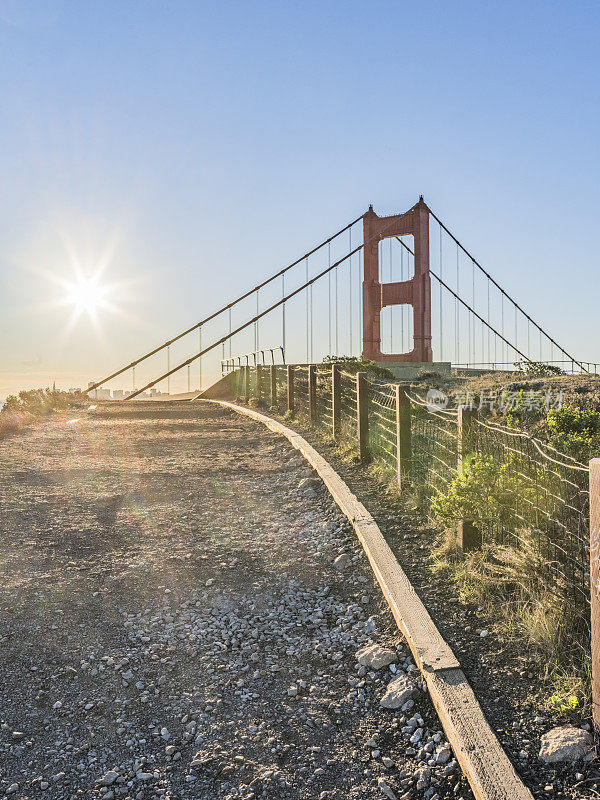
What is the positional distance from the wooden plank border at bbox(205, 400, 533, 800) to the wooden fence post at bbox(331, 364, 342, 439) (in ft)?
18.0

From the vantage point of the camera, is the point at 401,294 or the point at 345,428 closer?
the point at 345,428

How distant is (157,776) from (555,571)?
7.84 feet

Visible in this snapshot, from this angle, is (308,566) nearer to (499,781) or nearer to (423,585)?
(423,585)

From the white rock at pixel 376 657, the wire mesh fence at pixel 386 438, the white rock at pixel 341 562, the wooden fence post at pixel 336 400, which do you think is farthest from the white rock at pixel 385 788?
the wooden fence post at pixel 336 400

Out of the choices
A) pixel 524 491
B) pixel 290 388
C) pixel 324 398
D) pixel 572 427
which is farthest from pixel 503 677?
pixel 290 388

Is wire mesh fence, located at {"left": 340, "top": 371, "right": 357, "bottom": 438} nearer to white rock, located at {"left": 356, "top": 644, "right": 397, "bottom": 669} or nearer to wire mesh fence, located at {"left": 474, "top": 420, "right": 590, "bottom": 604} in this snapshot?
wire mesh fence, located at {"left": 474, "top": 420, "right": 590, "bottom": 604}

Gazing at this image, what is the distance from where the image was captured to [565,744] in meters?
2.75

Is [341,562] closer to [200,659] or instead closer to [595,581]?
[200,659]

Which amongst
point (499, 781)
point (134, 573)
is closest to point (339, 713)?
point (499, 781)

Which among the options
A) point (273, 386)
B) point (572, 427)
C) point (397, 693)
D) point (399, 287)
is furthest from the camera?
point (399, 287)

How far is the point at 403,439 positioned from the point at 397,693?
3881 millimetres

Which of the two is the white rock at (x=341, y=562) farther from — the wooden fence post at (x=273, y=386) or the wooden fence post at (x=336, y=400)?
the wooden fence post at (x=273, y=386)

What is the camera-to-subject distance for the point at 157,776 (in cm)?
277

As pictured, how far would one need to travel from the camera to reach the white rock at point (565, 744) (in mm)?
2721
